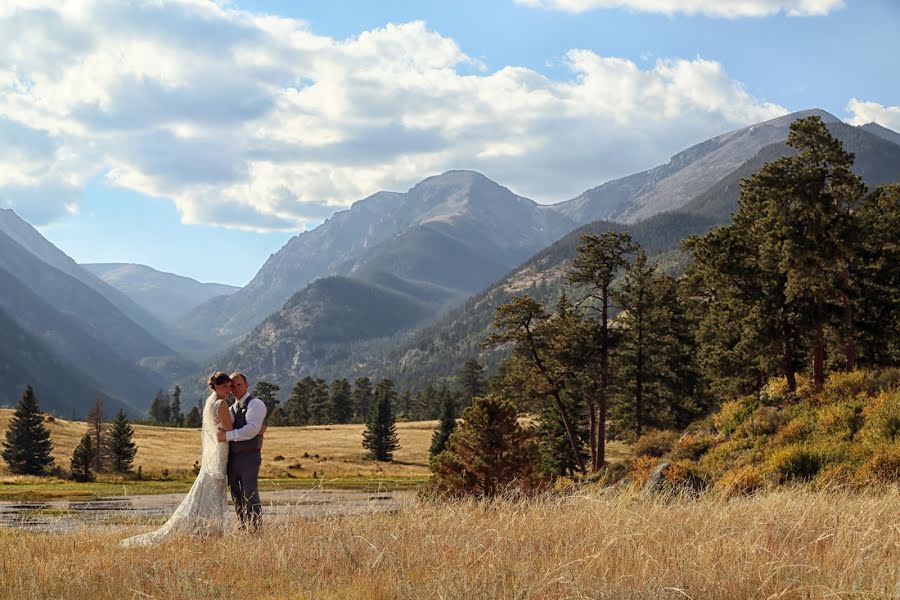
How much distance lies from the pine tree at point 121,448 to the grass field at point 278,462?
1.78 meters

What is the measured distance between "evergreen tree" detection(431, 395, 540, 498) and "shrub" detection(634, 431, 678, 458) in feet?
16.5

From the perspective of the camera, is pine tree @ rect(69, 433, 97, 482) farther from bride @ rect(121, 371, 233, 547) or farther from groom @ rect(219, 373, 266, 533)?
groom @ rect(219, 373, 266, 533)

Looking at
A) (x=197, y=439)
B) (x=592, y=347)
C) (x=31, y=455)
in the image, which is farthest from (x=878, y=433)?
(x=197, y=439)

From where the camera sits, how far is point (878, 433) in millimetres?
15680

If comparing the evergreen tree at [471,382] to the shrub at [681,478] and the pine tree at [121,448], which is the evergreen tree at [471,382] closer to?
the pine tree at [121,448]

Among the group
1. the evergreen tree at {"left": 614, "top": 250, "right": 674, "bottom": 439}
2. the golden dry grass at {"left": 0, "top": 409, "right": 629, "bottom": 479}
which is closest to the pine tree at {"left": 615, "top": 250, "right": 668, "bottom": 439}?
the evergreen tree at {"left": 614, "top": 250, "right": 674, "bottom": 439}

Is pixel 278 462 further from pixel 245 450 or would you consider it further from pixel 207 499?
pixel 207 499

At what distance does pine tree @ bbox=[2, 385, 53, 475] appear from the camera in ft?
191

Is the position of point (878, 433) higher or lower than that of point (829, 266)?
lower

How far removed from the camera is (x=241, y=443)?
9.53m

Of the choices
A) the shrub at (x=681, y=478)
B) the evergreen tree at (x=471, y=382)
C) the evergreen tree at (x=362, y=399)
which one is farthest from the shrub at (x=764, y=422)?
the evergreen tree at (x=362, y=399)

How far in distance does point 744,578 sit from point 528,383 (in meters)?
32.8

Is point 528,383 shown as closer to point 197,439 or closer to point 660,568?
point 660,568

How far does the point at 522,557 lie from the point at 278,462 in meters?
64.9
